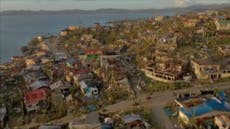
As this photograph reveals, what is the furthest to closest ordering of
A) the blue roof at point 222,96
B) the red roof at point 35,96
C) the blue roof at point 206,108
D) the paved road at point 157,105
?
1. the red roof at point 35,96
2. the blue roof at point 222,96
3. the paved road at point 157,105
4. the blue roof at point 206,108

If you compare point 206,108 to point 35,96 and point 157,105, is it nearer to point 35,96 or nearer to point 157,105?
point 157,105

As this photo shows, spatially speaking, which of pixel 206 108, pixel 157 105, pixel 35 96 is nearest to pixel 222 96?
pixel 206 108

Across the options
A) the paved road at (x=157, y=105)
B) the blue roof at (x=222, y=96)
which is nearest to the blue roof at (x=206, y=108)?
the blue roof at (x=222, y=96)

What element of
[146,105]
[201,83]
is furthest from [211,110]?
[201,83]

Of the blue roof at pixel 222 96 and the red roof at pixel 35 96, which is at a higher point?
the blue roof at pixel 222 96

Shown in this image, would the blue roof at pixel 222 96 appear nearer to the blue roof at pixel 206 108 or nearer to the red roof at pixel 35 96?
the blue roof at pixel 206 108

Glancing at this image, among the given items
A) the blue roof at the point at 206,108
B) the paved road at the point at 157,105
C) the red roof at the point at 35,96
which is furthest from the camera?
the red roof at the point at 35,96
